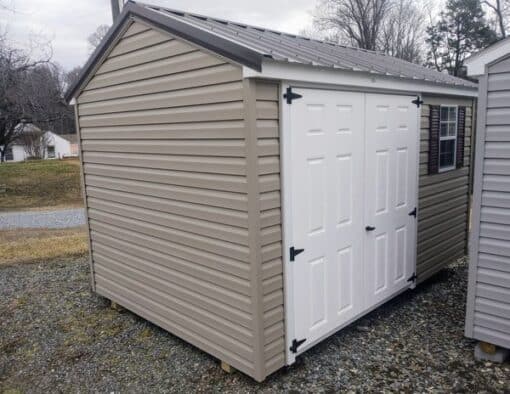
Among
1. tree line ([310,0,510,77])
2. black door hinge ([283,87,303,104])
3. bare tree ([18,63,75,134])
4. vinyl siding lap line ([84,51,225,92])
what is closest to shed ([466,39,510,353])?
black door hinge ([283,87,303,104])

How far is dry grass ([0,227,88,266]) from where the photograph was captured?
23.1 feet

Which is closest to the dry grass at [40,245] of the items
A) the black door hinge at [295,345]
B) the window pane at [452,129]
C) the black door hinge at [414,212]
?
the black door hinge at [295,345]

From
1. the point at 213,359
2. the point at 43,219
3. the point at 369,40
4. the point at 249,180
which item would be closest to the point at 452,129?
the point at 249,180

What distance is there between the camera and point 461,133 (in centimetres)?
532

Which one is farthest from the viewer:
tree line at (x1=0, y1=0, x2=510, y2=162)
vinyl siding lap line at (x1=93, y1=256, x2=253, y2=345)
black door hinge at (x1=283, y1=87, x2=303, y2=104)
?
tree line at (x1=0, y1=0, x2=510, y2=162)

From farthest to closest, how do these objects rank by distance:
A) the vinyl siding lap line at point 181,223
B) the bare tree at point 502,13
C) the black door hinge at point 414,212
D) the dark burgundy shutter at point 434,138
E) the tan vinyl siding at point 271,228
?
the bare tree at point 502,13 < the dark burgundy shutter at point 434,138 < the black door hinge at point 414,212 < the vinyl siding lap line at point 181,223 < the tan vinyl siding at point 271,228

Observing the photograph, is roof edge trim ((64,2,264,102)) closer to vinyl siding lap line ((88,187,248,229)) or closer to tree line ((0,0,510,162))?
vinyl siding lap line ((88,187,248,229))

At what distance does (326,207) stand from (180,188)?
122 centimetres

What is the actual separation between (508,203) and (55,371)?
12.9 feet

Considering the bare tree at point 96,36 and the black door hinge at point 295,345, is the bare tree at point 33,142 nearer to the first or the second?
the bare tree at point 96,36

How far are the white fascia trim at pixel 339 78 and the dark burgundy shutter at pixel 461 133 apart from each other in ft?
2.21

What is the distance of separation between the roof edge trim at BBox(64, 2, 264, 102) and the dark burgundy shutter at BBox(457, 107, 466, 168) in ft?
11.8

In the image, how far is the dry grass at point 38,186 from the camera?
49.7ft

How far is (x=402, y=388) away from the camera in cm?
312
